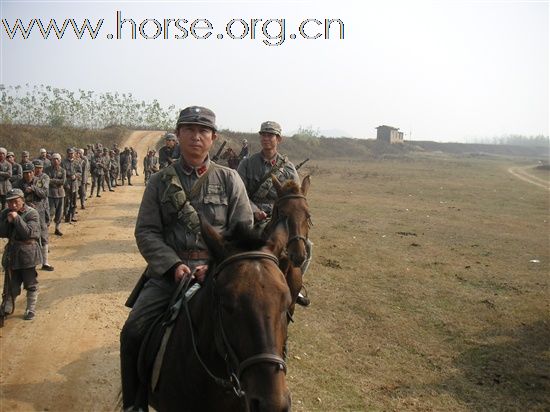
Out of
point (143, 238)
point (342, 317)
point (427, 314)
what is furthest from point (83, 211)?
point (143, 238)

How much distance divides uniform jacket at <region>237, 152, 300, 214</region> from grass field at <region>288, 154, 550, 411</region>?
2.50 m

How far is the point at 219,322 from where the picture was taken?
95.8 inches

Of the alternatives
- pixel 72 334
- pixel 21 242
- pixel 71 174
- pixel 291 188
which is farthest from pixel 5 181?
pixel 291 188

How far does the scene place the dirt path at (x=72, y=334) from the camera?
546 cm

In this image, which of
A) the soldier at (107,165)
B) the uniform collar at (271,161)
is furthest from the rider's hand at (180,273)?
the soldier at (107,165)

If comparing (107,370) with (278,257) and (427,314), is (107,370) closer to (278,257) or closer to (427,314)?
(278,257)

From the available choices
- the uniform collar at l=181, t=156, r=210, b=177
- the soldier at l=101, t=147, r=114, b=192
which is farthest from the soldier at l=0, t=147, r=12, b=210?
the uniform collar at l=181, t=156, r=210, b=177

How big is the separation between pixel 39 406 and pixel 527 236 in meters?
17.1

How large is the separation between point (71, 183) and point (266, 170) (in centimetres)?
1066

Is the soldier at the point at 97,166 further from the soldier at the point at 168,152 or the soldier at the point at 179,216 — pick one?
the soldier at the point at 179,216

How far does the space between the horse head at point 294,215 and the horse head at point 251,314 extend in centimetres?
298

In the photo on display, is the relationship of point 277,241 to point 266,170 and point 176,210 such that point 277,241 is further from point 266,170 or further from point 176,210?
point 266,170

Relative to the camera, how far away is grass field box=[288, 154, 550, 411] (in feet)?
19.9

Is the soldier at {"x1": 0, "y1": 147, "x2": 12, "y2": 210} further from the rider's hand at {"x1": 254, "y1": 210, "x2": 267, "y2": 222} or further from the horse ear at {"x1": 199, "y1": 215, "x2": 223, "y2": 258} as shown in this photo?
the horse ear at {"x1": 199, "y1": 215, "x2": 223, "y2": 258}
